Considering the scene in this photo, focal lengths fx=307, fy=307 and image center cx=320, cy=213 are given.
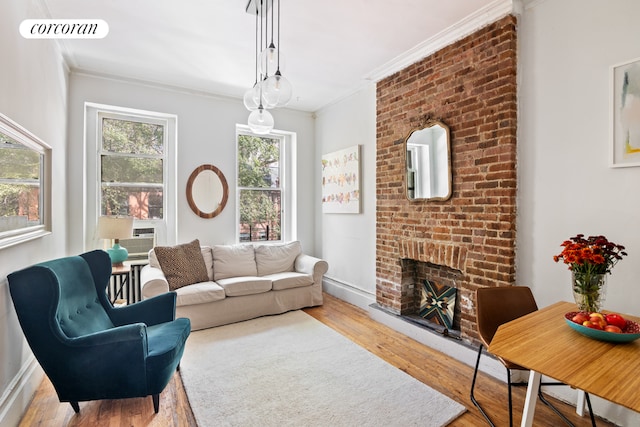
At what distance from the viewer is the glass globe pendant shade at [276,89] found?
2.02m

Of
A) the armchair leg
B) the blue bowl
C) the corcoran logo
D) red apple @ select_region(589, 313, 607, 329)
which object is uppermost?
the corcoran logo

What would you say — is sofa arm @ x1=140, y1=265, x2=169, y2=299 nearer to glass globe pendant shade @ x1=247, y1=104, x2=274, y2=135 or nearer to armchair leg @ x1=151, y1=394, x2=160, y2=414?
armchair leg @ x1=151, y1=394, x2=160, y2=414

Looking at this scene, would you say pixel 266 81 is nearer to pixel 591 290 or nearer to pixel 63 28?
pixel 63 28

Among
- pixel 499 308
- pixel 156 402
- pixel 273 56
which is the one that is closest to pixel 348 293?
pixel 499 308

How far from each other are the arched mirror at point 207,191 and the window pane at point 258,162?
14.6 inches

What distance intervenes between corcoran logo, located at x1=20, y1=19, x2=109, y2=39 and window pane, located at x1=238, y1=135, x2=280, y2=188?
223 centimetres

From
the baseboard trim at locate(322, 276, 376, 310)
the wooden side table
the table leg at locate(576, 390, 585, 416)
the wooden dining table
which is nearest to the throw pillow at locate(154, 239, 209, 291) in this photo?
the wooden side table

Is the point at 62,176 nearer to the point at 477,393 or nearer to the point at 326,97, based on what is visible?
the point at 326,97

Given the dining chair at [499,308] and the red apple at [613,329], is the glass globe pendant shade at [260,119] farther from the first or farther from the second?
Result: the red apple at [613,329]

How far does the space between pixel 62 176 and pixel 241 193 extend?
209 cm

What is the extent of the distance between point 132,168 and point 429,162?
142 inches

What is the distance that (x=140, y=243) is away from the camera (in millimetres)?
3979

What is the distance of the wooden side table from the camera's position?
320 cm

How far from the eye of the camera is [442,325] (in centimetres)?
307
